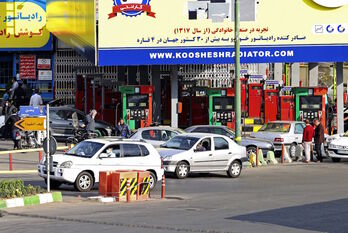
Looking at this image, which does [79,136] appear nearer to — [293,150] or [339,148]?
[293,150]

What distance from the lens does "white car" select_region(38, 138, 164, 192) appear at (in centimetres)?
2206

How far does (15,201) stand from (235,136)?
12.9 m

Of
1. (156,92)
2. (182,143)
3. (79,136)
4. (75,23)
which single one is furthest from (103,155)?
(75,23)

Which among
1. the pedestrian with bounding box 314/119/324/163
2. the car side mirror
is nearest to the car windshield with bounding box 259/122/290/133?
the pedestrian with bounding box 314/119/324/163

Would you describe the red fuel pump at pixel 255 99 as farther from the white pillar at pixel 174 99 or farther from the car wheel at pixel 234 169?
the car wheel at pixel 234 169

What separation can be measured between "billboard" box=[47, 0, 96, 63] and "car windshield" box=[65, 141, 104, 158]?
16.3m

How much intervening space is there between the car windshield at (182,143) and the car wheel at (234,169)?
1.44 meters

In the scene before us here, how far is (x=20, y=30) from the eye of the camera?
52188 millimetres

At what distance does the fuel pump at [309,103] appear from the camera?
127 ft

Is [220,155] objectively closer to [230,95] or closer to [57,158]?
[57,158]

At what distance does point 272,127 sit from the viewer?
34.9 m

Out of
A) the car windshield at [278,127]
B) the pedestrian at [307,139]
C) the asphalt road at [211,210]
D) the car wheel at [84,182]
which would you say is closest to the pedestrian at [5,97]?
the car windshield at [278,127]

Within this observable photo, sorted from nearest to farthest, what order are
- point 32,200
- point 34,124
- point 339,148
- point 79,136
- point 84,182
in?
point 32,200, point 34,124, point 84,182, point 339,148, point 79,136

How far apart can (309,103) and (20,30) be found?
67.7 ft
